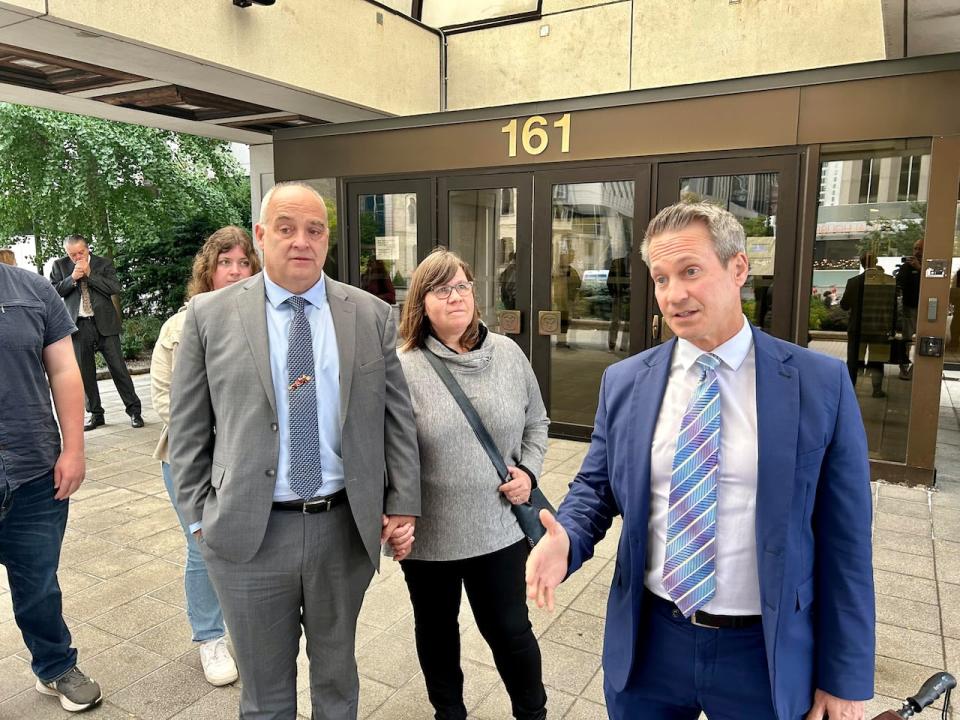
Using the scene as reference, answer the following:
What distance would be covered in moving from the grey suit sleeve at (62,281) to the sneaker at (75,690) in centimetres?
536

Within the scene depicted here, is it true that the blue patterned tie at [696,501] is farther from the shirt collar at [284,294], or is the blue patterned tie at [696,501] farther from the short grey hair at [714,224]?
the shirt collar at [284,294]

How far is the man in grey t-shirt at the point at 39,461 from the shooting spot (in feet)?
8.50

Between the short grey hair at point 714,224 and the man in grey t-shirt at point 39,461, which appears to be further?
the man in grey t-shirt at point 39,461

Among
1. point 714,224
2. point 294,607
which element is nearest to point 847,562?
point 714,224

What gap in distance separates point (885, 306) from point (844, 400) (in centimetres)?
520

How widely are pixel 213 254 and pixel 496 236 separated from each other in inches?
188

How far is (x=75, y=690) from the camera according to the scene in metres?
2.88

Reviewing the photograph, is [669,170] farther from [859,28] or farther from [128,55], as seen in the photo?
[128,55]

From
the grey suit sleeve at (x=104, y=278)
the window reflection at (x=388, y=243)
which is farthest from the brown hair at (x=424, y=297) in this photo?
the grey suit sleeve at (x=104, y=278)

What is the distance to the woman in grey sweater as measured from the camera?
7.99ft

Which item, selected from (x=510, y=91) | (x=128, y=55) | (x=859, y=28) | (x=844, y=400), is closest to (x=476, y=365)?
(x=844, y=400)

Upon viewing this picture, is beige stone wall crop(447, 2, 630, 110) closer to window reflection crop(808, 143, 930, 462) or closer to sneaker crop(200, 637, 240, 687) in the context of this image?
window reflection crop(808, 143, 930, 462)

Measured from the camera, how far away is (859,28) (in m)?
6.93

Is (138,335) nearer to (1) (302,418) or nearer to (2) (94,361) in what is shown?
(2) (94,361)
